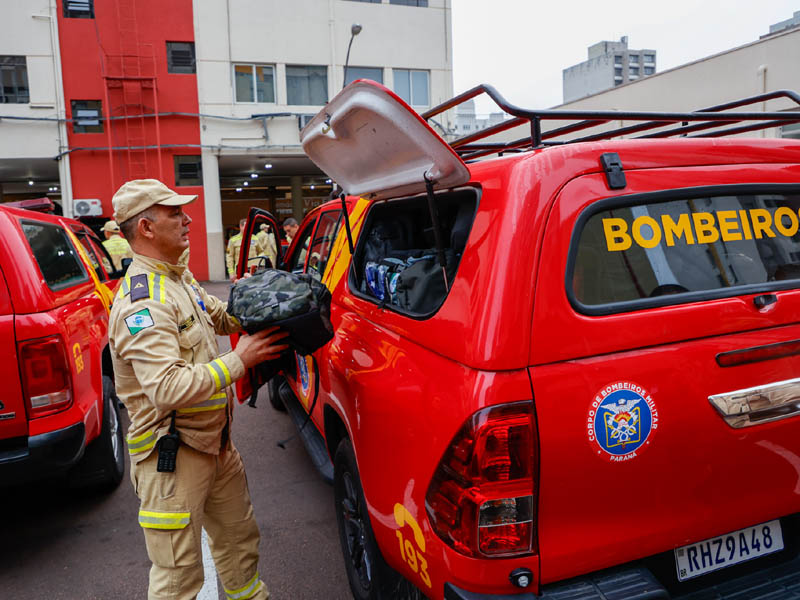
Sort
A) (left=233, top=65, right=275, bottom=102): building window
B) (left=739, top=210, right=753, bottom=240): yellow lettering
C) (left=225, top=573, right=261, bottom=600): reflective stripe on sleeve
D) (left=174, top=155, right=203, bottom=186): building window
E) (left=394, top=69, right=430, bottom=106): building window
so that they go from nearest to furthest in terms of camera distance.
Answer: (left=739, top=210, right=753, bottom=240): yellow lettering < (left=225, top=573, right=261, bottom=600): reflective stripe on sleeve < (left=174, top=155, right=203, bottom=186): building window < (left=233, top=65, right=275, bottom=102): building window < (left=394, top=69, right=430, bottom=106): building window

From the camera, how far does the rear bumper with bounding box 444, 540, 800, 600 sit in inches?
63.5

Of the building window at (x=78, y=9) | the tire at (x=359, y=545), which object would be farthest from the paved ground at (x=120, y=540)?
the building window at (x=78, y=9)

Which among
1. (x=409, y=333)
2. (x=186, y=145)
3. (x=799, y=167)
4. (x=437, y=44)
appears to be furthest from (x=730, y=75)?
(x=186, y=145)

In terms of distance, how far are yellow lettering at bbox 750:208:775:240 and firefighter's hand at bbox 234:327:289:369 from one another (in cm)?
171

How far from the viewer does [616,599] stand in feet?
5.21

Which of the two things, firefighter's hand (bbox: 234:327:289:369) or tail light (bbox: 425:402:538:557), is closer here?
tail light (bbox: 425:402:538:557)

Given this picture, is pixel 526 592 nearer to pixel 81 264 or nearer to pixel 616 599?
pixel 616 599

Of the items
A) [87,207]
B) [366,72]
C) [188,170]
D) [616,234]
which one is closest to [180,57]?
[188,170]

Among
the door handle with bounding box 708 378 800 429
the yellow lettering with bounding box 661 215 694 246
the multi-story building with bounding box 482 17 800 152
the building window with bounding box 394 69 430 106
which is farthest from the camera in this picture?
the building window with bounding box 394 69 430 106

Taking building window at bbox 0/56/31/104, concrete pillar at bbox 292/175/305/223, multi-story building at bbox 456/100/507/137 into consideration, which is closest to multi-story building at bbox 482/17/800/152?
multi-story building at bbox 456/100/507/137

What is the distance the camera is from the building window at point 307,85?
65.3 ft

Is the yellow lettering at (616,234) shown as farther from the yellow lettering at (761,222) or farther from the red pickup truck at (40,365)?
the red pickup truck at (40,365)

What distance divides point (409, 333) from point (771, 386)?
3.83ft

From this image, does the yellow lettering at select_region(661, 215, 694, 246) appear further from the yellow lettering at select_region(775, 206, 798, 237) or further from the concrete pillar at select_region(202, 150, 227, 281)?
the concrete pillar at select_region(202, 150, 227, 281)
